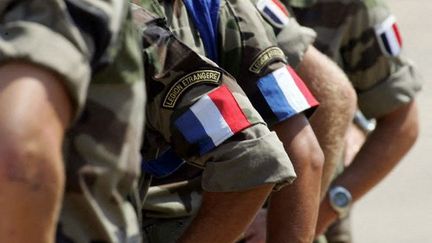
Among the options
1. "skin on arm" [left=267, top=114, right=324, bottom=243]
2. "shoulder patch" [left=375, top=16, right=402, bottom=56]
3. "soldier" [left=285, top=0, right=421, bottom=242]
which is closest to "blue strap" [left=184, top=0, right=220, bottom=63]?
"skin on arm" [left=267, top=114, right=324, bottom=243]

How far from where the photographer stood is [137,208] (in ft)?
8.07

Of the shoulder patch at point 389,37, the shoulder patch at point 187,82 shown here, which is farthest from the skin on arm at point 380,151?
the shoulder patch at point 187,82

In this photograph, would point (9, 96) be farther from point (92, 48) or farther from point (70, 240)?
point (70, 240)

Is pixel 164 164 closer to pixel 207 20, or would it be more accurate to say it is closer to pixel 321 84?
pixel 207 20

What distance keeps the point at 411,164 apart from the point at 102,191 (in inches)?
180

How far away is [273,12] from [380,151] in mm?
911

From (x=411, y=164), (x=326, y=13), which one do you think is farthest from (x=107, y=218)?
(x=411, y=164)

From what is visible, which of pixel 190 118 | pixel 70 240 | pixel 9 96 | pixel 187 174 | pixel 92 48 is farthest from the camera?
pixel 187 174

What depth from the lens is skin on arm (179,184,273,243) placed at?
3109 mm

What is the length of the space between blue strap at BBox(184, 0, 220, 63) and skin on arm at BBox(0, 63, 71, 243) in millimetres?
1229

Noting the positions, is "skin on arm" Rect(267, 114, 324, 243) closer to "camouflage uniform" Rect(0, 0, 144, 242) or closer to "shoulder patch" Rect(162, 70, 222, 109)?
"shoulder patch" Rect(162, 70, 222, 109)

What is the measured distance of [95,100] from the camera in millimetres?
2176

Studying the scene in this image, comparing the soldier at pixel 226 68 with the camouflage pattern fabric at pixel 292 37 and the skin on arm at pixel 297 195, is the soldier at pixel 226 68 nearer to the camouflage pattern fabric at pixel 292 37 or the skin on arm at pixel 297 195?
the skin on arm at pixel 297 195

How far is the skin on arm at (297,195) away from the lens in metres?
3.41
